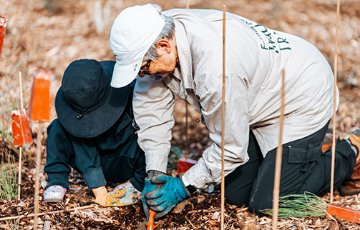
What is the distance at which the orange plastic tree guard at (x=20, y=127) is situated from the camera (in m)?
2.96

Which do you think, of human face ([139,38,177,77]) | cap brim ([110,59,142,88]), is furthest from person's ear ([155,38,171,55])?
cap brim ([110,59,142,88])

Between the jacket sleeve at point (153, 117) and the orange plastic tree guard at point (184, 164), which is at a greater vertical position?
the jacket sleeve at point (153, 117)

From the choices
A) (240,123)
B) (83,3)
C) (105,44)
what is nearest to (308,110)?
(240,123)

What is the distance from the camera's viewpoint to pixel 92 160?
10.4 feet

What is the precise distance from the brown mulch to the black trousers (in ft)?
0.30

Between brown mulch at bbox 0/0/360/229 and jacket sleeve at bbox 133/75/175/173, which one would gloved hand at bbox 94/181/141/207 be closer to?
brown mulch at bbox 0/0/360/229

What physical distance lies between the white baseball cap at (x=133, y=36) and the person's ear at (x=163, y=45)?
0.04 meters

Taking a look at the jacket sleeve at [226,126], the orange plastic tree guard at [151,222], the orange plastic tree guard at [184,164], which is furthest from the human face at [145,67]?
the orange plastic tree guard at [184,164]

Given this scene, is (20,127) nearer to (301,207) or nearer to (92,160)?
(92,160)

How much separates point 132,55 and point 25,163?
138 centimetres

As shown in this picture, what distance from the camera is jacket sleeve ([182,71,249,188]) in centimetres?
261

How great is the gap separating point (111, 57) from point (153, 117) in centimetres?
224

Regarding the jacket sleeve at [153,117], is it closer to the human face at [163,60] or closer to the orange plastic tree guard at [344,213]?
the human face at [163,60]

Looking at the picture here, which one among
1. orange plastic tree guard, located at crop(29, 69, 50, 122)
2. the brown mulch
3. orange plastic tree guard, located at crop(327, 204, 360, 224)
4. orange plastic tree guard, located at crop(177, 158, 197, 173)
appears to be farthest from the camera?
orange plastic tree guard, located at crop(177, 158, 197, 173)
